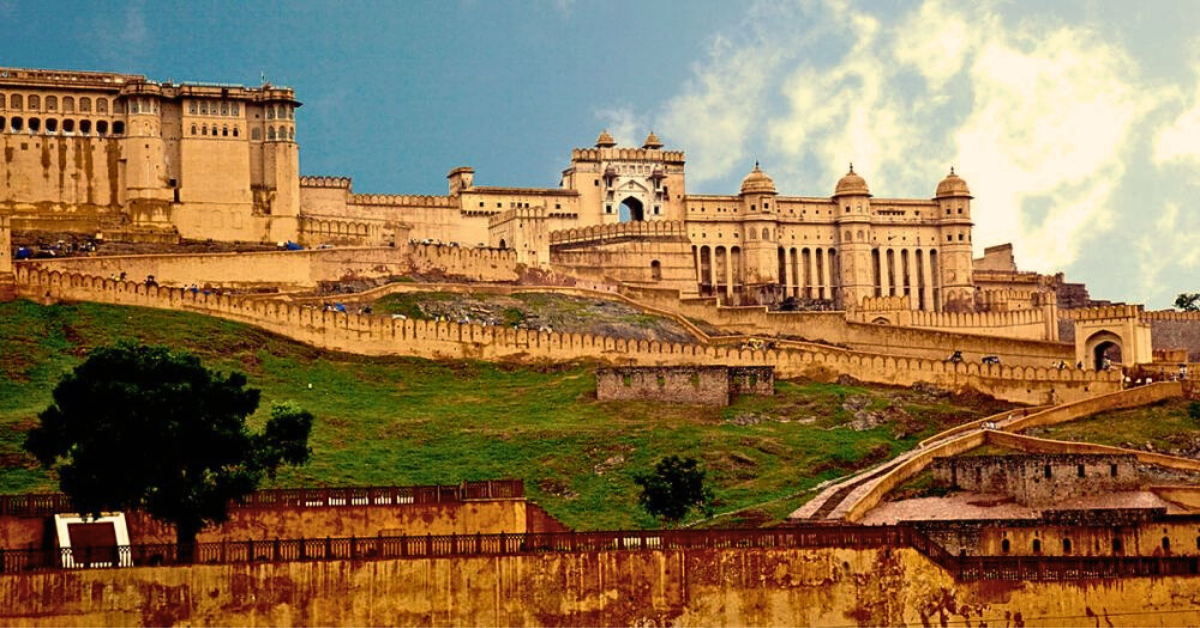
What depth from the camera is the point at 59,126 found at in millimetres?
97062

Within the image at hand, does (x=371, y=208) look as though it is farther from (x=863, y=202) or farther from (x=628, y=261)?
(x=863, y=202)

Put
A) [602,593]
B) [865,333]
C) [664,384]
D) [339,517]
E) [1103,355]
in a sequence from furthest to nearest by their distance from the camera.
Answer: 1. [865,333]
2. [1103,355]
3. [664,384]
4. [339,517]
5. [602,593]

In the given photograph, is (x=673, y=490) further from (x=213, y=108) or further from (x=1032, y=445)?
(x=213, y=108)

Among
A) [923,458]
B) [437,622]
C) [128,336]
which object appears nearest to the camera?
[437,622]

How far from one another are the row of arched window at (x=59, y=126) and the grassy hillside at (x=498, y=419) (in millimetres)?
Answer: 22444

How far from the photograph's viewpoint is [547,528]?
44.6 metres

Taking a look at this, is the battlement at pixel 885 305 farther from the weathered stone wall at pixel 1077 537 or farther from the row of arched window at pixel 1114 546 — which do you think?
the row of arched window at pixel 1114 546

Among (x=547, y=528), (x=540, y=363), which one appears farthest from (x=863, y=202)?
(x=547, y=528)

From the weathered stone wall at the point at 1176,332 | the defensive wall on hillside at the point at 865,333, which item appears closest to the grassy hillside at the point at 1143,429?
the defensive wall on hillside at the point at 865,333

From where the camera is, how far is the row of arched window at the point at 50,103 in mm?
96688

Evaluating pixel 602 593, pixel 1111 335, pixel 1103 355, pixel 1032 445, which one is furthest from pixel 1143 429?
pixel 602 593

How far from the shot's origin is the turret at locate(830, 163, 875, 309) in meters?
110

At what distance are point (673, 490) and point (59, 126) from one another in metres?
51.3

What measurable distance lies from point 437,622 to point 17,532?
28.2ft
